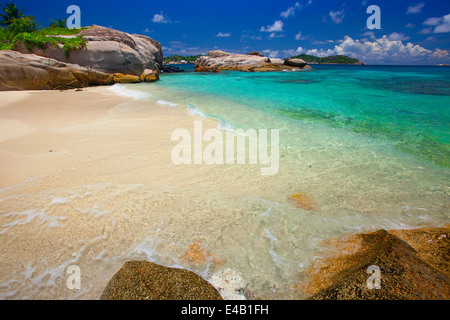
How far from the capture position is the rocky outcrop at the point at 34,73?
44.4 feet

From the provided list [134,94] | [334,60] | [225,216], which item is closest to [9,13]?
[134,94]

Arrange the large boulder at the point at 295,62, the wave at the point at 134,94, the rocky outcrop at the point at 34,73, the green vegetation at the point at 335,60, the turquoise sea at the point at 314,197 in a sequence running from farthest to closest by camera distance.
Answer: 1. the green vegetation at the point at 335,60
2. the large boulder at the point at 295,62
3. the wave at the point at 134,94
4. the rocky outcrop at the point at 34,73
5. the turquoise sea at the point at 314,197

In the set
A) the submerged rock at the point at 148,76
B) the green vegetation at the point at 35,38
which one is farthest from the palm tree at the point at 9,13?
the submerged rock at the point at 148,76

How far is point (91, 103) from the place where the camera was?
36.0ft

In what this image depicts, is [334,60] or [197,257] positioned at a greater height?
[334,60]

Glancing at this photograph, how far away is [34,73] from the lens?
14.4m

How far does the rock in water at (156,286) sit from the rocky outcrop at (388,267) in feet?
3.65

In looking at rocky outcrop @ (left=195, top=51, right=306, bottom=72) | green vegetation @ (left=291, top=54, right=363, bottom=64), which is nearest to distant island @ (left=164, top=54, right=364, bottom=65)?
green vegetation @ (left=291, top=54, right=363, bottom=64)

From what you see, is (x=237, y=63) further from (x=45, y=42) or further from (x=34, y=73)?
(x=34, y=73)

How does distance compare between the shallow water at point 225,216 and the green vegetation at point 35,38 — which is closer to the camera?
the shallow water at point 225,216

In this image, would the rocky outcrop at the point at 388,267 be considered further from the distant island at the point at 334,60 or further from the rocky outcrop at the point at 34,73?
the distant island at the point at 334,60

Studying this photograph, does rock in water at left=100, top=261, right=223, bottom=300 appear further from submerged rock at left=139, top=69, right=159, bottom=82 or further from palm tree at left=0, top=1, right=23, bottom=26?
palm tree at left=0, top=1, right=23, bottom=26

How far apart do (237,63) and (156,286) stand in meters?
62.5
